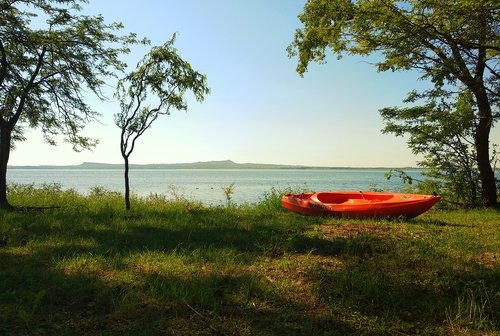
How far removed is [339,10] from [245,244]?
16.7ft

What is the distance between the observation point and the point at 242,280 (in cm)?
495

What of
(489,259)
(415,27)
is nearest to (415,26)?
(415,27)

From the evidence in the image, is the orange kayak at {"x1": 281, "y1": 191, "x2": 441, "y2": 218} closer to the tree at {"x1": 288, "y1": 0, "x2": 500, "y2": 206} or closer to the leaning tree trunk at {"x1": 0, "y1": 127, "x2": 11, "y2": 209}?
the tree at {"x1": 288, "y1": 0, "x2": 500, "y2": 206}

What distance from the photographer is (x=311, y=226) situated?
938 centimetres

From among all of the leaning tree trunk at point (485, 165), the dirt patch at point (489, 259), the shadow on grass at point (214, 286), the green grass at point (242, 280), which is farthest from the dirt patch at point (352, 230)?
the leaning tree trunk at point (485, 165)

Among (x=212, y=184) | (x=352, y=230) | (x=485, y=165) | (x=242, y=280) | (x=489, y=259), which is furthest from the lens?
(x=212, y=184)

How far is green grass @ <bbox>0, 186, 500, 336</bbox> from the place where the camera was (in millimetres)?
3850

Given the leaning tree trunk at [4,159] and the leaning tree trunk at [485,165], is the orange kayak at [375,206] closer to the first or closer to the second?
the leaning tree trunk at [485,165]

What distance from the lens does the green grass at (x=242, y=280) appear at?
12.6ft

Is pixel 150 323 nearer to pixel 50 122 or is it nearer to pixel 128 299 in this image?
pixel 128 299

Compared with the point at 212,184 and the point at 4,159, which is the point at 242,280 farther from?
the point at 212,184

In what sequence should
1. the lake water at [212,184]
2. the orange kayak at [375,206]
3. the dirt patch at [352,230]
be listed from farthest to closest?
Answer: the lake water at [212,184] < the orange kayak at [375,206] < the dirt patch at [352,230]

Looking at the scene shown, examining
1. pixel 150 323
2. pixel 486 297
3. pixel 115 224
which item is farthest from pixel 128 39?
pixel 486 297

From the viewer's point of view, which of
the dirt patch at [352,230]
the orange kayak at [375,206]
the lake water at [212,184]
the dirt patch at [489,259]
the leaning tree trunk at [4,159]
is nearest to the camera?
the dirt patch at [489,259]
